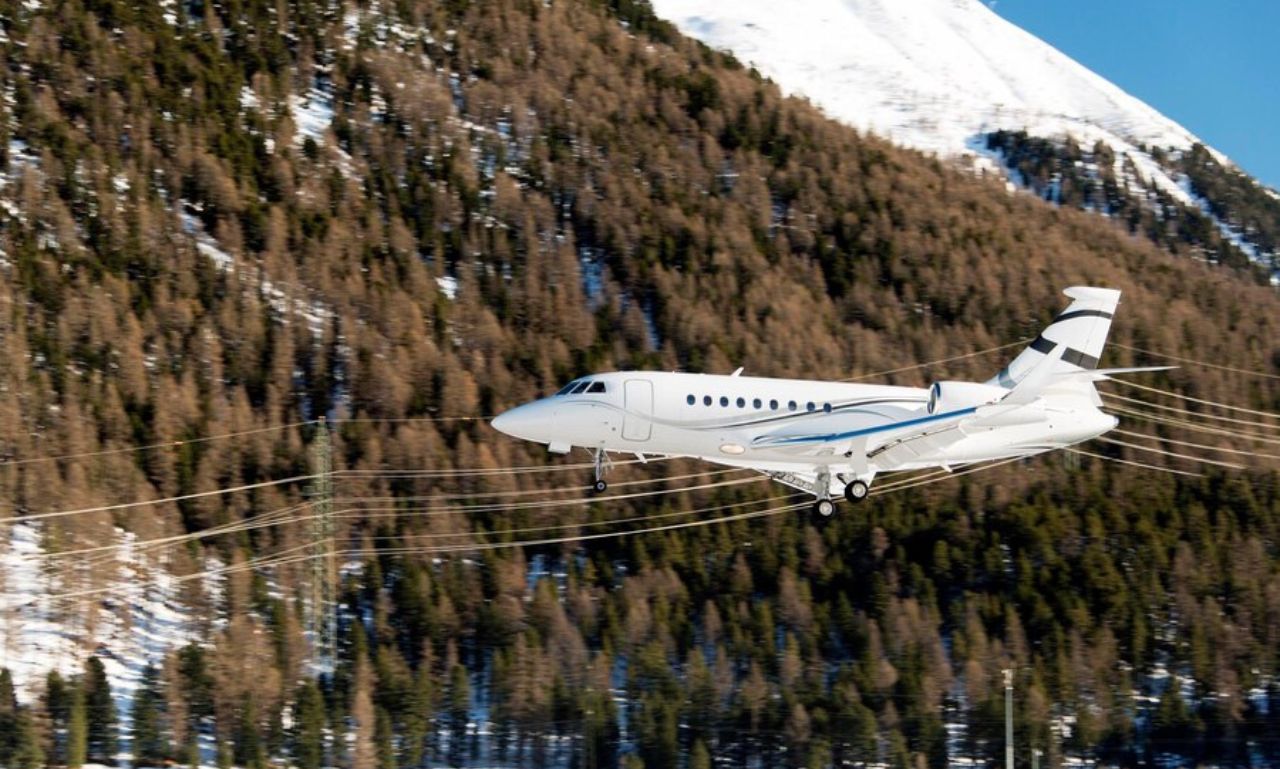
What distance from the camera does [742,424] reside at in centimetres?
4766

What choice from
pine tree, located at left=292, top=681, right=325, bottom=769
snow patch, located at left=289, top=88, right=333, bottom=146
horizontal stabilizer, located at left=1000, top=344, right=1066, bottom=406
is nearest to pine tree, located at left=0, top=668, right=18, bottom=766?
pine tree, located at left=292, top=681, right=325, bottom=769

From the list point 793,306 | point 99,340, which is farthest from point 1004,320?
point 99,340

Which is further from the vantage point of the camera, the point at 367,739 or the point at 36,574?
the point at 36,574

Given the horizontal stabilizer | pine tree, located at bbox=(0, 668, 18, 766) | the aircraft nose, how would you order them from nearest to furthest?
the aircraft nose, the horizontal stabilizer, pine tree, located at bbox=(0, 668, 18, 766)

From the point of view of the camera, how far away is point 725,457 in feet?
157

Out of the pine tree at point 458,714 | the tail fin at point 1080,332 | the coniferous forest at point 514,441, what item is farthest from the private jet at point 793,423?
the pine tree at point 458,714

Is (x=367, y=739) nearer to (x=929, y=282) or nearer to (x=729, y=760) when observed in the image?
(x=729, y=760)

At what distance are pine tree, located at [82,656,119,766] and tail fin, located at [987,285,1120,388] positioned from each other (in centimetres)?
4460

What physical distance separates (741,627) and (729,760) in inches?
649

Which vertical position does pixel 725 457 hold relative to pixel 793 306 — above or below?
below

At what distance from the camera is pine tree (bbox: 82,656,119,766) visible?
7531 cm

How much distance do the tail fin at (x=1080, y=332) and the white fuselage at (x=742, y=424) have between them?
3.59 m

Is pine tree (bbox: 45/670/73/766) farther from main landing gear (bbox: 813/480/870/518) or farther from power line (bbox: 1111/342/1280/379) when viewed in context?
power line (bbox: 1111/342/1280/379)

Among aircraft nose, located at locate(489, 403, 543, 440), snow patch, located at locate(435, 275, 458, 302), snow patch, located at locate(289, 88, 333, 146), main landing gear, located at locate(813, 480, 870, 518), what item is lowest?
main landing gear, located at locate(813, 480, 870, 518)
